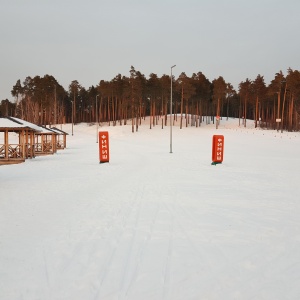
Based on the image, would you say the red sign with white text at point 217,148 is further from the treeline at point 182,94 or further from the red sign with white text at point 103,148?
the treeline at point 182,94

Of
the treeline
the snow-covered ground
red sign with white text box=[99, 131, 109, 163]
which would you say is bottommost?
the snow-covered ground

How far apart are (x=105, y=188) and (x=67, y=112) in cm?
8551

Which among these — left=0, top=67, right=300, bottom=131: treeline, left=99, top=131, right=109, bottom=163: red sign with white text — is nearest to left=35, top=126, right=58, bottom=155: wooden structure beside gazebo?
left=99, top=131, right=109, bottom=163: red sign with white text

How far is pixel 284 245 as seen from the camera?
5273mm

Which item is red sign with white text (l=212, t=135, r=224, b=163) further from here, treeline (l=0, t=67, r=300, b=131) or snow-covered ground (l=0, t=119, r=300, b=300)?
treeline (l=0, t=67, r=300, b=131)

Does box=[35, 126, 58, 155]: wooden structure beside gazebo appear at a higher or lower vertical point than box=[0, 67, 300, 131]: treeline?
lower

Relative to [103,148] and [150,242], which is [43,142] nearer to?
[103,148]

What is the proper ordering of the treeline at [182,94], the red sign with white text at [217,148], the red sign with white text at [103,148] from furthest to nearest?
the treeline at [182,94] → the red sign with white text at [103,148] → the red sign with white text at [217,148]

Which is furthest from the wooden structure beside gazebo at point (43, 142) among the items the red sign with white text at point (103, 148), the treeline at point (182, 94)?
the treeline at point (182, 94)

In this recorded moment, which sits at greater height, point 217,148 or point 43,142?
point 217,148

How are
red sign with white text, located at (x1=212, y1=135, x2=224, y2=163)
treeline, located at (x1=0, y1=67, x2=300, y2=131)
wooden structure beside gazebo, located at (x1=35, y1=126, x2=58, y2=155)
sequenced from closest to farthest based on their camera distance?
red sign with white text, located at (x1=212, y1=135, x2=224, y2=163) < wooden structure beside gazebo, located at (x1=35, y1=126, x2=58, y2=155) < treeline, located at (x1=0, y1=67, x2=300, y2=131)

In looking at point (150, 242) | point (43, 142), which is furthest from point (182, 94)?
point (150, 242)

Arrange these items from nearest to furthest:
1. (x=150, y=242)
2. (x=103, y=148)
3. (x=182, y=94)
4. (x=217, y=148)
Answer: (x=150, y=242) → (x=217, y=148) → (x=103, y=148) → (x=182, y=94)

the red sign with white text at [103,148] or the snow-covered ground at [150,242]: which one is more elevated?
the red sign with white text at [103,148]
